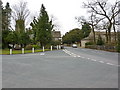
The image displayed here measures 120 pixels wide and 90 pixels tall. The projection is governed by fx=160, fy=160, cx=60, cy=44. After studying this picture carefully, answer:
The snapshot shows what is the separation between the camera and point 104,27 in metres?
39.2

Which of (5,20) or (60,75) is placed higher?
(5,20)

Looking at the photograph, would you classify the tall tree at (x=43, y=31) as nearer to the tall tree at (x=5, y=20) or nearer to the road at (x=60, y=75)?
the tall tree at (x=5, y=20)

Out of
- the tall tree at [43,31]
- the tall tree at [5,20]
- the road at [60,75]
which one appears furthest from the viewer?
the tall tree at [5,20]

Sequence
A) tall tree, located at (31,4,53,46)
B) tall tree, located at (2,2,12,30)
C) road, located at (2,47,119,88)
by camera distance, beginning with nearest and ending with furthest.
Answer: road, located at (2,47,119,88) → tall tree, located at (31,4,53,46) → tall tree, located at (2,2,12,30)

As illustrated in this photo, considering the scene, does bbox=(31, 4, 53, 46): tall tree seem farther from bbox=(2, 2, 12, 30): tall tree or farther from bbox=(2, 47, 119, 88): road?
bbox=(2, 47, 119, 88): road

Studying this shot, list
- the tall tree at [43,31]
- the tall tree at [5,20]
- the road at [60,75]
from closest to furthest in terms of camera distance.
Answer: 1. the road at [60,75]
2. the tall tree at [43,31]
3. the tall tree at [5,20]

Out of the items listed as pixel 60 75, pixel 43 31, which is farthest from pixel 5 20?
pixel 60 75

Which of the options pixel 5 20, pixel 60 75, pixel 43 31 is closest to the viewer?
pixel 60 75

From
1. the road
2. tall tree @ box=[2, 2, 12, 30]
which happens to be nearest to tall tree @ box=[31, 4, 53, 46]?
tall tree @ box=[2, 2, 12, 30]

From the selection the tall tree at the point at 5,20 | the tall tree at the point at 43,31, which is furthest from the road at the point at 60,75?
the tall tree at the point at 5,20

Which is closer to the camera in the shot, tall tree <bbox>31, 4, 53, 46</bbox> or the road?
the road

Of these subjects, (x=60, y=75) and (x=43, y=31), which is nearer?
(x=60, y=75)

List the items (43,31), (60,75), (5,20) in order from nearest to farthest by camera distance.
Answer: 1. (60,75)
2. (43,31)
3. (5,20)

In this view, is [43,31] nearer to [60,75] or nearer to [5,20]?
[5,20]
